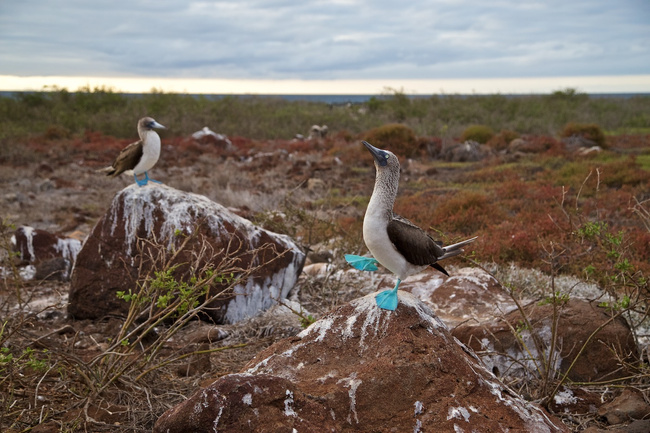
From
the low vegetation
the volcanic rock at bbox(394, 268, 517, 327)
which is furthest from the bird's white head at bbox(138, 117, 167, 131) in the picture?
the volcanic rock at bbox(394, 268, 517, 327)

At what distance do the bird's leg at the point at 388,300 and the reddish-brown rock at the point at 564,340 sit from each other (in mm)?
1375

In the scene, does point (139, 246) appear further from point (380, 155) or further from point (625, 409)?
point (625, 409)

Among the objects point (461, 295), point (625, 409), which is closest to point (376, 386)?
point (625, 409)

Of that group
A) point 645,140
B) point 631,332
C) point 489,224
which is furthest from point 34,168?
point 645,140

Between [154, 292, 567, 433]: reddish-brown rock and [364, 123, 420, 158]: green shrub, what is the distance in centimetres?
1533

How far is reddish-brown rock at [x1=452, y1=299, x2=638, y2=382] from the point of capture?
4.09 meters

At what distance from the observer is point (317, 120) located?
27.5 meters

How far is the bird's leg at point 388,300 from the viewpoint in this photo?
111 inches

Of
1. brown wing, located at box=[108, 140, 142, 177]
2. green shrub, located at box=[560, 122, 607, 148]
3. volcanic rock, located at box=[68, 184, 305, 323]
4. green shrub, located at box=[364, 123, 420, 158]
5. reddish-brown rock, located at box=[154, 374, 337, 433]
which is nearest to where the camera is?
reddish-brown rock, located at box=[154, 374, 337, 433]

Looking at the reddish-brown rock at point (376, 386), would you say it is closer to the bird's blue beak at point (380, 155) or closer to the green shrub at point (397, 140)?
the bird's blue beak at point (380, 155)

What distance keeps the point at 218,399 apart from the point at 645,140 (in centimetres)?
2111

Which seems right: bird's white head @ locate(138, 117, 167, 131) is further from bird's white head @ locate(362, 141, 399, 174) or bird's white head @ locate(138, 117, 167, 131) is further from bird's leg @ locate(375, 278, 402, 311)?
bird's leg @ locate(375, 278, 402, 311)

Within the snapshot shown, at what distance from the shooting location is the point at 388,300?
2855mm

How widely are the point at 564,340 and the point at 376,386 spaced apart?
2190 millimetres
